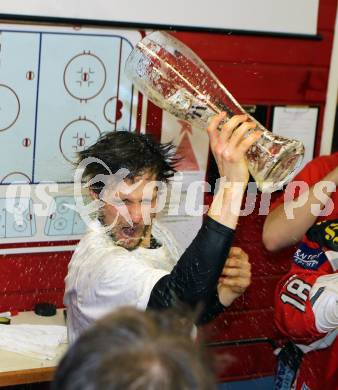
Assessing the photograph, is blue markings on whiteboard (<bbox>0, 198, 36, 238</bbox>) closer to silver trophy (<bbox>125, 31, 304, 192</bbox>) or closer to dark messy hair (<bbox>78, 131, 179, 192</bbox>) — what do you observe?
dark messy hair (<bbox>78, 131, 179, 192</bbox>)

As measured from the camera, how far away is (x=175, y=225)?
2977 mm

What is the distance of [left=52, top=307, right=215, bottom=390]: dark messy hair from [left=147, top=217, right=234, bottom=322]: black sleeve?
0.63 metres

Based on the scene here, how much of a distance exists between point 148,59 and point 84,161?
0.29m

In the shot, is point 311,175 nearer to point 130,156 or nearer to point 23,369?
point 130,156

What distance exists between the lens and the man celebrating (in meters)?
1.54

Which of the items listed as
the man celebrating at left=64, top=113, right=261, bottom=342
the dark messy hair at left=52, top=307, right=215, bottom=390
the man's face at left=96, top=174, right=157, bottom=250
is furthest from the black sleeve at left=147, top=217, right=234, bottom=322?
the dark messy hair at left=52, top=307, right=215, bottom=390

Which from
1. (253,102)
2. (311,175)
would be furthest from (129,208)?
(253,102)

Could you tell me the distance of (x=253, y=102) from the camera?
308 centimetres

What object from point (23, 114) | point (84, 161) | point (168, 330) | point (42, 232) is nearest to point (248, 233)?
point (42, 232)

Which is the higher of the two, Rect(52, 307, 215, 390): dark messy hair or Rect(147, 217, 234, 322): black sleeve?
Rect(52, 307, 215, 390): dark messy hair

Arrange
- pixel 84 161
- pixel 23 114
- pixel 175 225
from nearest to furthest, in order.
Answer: pixel 84 161, pixel 23 114, pixel 175 225

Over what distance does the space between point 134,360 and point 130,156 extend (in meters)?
1.01

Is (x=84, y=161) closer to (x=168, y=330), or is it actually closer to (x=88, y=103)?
(x=88, y=103)

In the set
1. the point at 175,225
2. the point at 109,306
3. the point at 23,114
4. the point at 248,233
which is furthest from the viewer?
the point at 248,233
